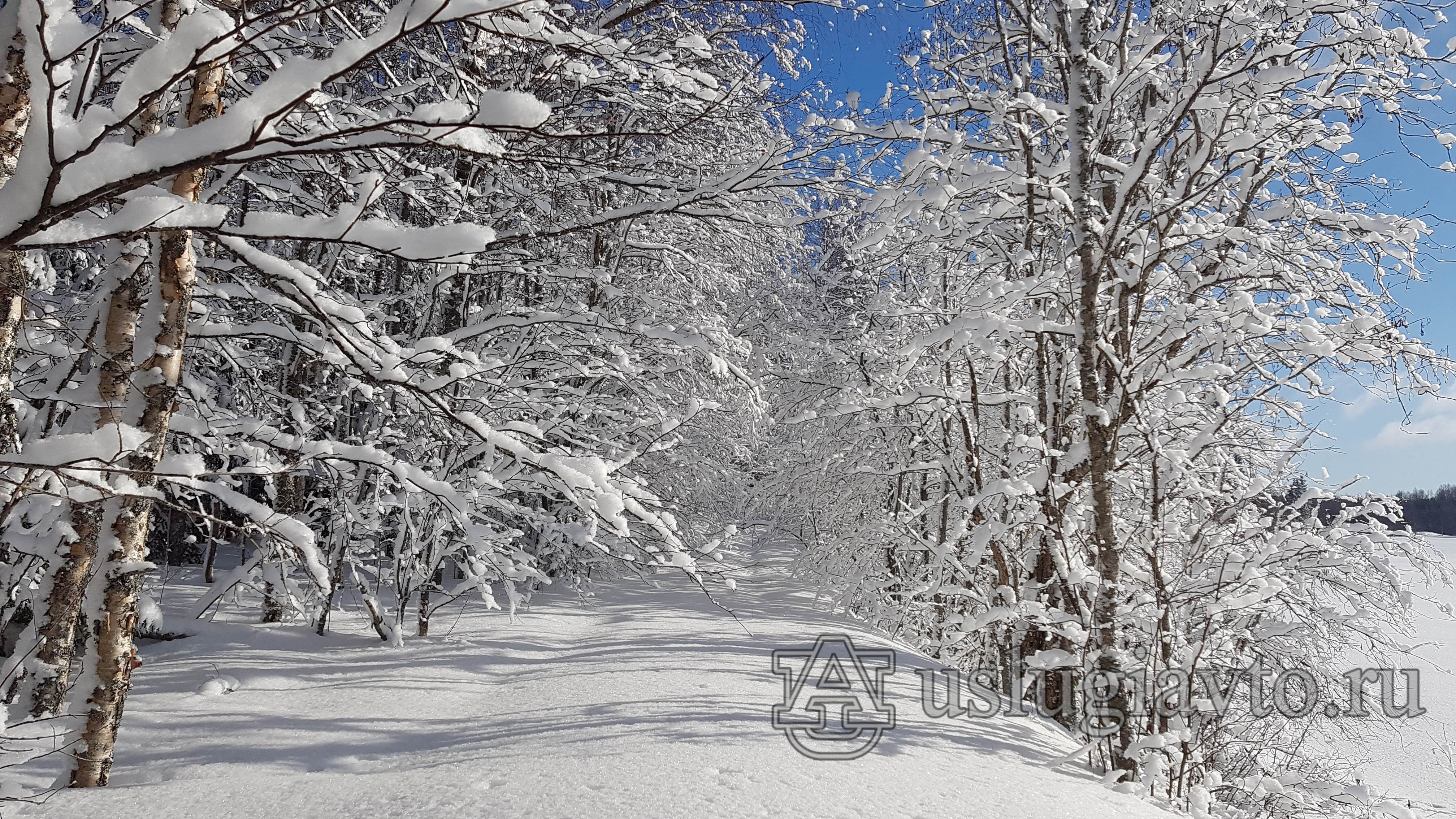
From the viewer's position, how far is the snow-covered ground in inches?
388

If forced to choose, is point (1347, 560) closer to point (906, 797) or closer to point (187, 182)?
point (906, 797)

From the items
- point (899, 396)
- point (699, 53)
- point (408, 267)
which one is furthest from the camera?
point (408, 267)

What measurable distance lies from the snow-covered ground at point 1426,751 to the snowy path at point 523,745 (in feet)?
26.0

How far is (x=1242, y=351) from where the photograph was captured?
4586 mm

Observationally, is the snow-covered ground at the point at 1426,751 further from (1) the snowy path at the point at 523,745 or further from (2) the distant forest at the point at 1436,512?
(2) the distant forest at the point at 1436,512

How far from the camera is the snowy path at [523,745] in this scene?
2516mm

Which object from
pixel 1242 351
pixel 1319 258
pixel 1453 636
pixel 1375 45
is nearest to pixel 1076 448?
pixel 1242 351

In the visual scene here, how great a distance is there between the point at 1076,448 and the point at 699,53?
2995 millimetres
